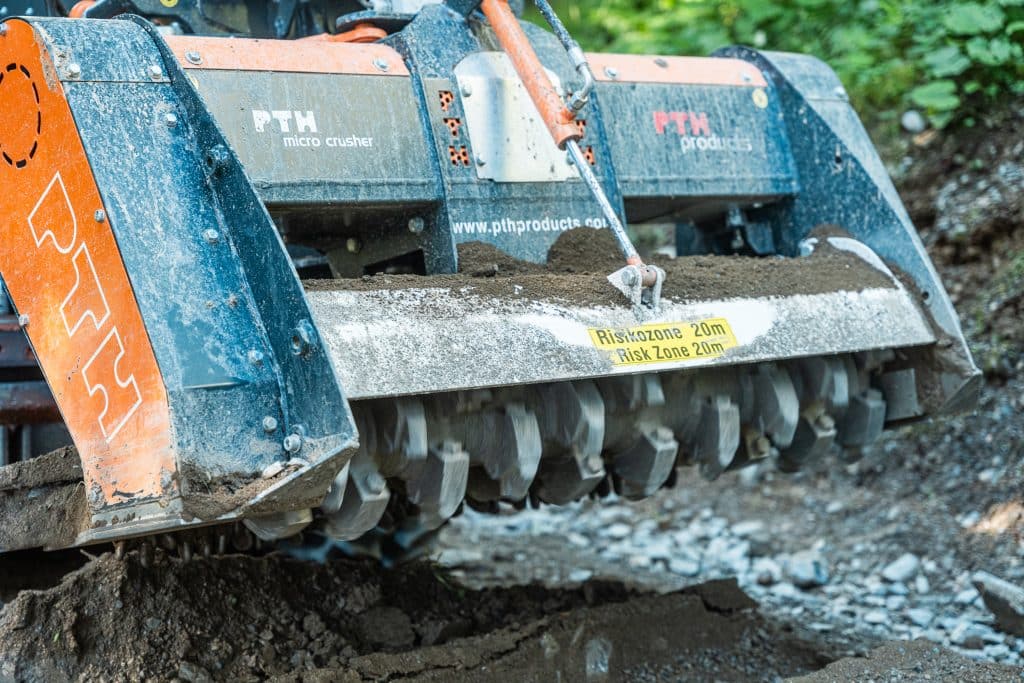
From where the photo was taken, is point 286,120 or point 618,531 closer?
point 286,120

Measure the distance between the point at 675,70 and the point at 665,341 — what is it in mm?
1253

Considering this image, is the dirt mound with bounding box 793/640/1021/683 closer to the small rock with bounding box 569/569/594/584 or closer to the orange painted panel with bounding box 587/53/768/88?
the small rock with bounding box 569/569/594/584

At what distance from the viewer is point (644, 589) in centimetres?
469

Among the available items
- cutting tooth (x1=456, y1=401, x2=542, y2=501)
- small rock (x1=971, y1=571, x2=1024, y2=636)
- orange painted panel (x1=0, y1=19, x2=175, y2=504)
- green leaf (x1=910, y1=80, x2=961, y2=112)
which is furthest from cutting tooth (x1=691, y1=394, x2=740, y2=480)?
green leaf (x1=910, y1=80, x2=961, y2=112)

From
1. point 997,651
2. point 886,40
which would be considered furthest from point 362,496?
point 886,40

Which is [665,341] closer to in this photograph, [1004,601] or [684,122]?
[684,122]

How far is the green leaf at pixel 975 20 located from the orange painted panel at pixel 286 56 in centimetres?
351

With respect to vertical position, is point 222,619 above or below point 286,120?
below

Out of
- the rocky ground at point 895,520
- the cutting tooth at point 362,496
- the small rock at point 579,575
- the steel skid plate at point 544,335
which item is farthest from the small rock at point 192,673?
the small rock at point 579,575

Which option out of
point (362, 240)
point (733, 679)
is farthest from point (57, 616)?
point (733, 679)

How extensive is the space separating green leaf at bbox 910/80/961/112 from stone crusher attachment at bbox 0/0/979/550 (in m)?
1.95

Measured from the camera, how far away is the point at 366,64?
11.4 feet

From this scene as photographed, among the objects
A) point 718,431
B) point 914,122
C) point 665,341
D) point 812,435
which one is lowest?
point 812,435

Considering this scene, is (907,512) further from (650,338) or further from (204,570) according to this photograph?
(204,570)
